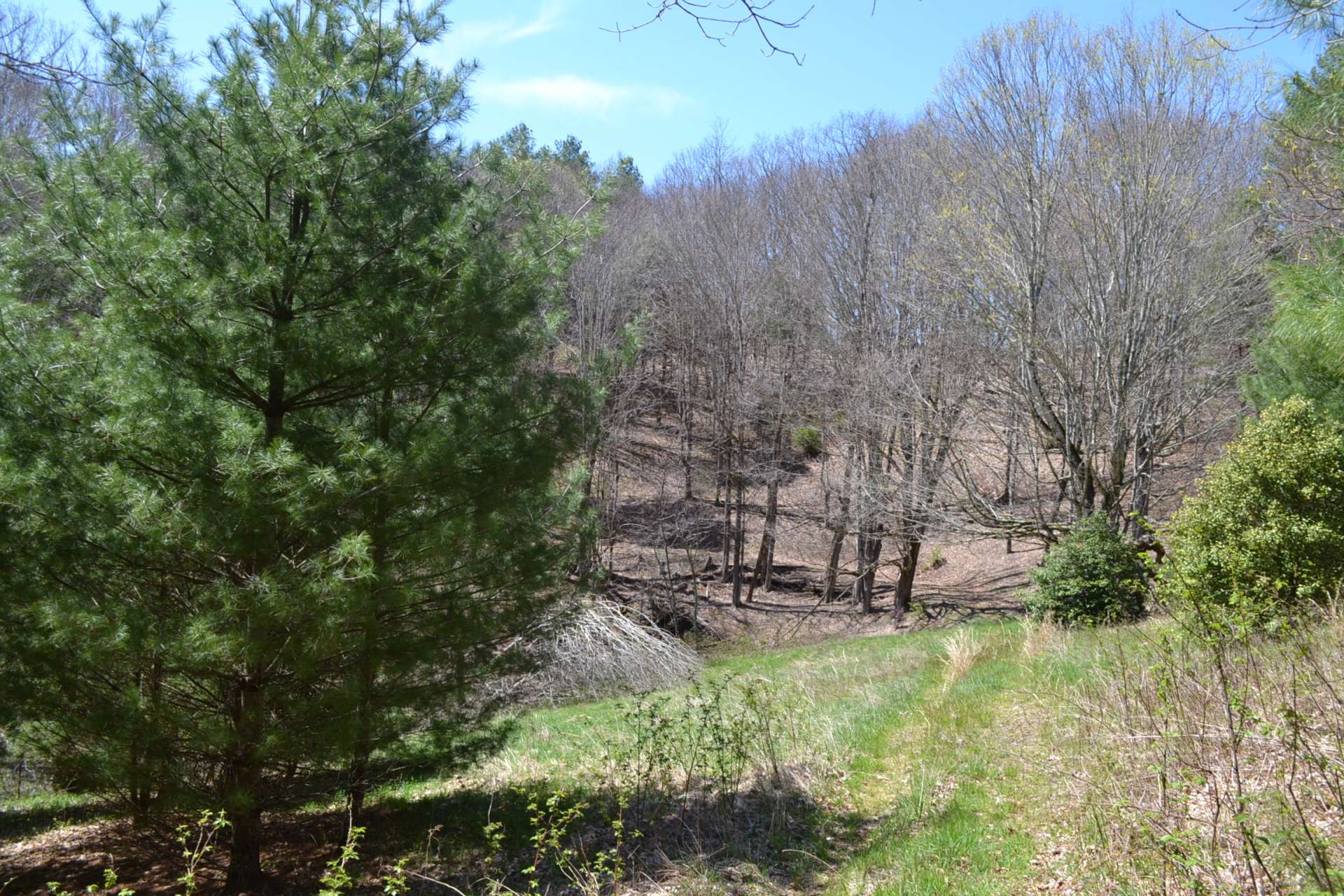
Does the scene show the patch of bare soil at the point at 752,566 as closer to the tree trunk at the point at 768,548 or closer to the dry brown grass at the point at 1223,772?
the tree trunk at the point at 768,548

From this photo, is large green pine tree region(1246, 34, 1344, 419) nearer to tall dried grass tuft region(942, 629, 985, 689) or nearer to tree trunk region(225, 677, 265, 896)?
tall dried grass tuft region(942, 629, 985, 689)

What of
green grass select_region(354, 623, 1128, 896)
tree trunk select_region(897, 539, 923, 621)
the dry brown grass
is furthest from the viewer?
tree trunk select_region(897, 539, 923, 621)

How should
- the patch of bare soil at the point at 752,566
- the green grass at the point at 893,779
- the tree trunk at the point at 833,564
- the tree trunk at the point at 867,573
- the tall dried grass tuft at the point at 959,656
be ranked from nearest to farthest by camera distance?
the green grass at the point at 893,779 < the tall dried grass tuft at the point at 959,656 < the patch of bare soil at the point at 752,566 < the tree trunk at the point at 867,573 < the tree trunk at the point at 833,564

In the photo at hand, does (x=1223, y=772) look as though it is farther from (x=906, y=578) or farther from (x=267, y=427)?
(x=906, y=578)

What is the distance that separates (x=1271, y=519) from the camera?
8.92m

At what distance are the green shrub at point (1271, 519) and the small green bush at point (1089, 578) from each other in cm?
325

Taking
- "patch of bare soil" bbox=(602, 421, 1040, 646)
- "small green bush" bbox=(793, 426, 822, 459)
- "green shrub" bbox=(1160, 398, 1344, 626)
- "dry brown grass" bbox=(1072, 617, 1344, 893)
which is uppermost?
"small green bush" bbox=(793, 426, 822, 459)

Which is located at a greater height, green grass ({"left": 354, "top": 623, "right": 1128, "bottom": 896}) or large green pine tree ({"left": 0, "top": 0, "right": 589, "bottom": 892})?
large green pine tree ({"left": 0, "top": 0, "right": 589, "bottom": 892})

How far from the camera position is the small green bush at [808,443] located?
88.3 feet

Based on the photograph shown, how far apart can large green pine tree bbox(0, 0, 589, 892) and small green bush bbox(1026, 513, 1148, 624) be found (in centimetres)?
935

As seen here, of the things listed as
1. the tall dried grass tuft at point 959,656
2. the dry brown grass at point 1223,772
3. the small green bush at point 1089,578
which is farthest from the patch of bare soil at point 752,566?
the dry brown grass at point 1223,772

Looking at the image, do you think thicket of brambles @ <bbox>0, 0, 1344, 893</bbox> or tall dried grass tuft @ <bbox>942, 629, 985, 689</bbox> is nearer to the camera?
thicket of brambles @ <bbox>0, 0, 1344, 893</bbox>

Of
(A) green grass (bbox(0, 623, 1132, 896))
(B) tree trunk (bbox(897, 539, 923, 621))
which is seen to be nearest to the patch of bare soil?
(B) tree trunk (bbox(897, 539, 923, 621))

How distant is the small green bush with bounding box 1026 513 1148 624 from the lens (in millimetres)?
12781
